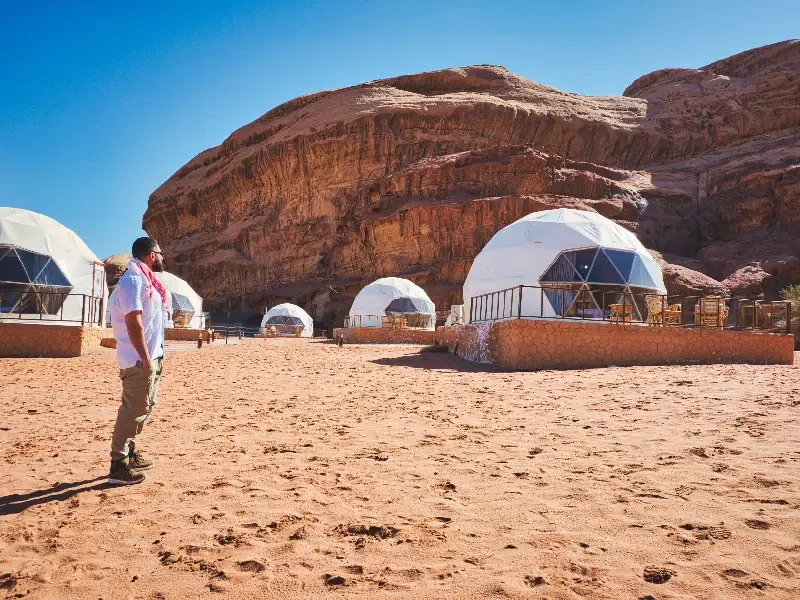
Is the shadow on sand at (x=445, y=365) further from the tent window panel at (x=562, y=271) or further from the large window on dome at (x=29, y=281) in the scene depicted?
the large window on dome at (x=29, y=281)

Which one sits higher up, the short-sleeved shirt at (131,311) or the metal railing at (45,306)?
the metal railing at (45,306)

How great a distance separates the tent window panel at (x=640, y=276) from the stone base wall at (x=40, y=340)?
52.4ft

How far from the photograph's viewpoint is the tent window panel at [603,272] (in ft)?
51.3

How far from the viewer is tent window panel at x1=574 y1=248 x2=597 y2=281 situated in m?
15.7

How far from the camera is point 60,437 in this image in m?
5.42

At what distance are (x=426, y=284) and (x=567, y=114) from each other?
28.8 meters

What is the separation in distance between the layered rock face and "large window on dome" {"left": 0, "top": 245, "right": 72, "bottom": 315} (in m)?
27.4

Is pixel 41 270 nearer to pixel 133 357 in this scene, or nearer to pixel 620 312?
pixel 133 357

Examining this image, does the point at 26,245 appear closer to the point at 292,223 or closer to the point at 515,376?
the point at 515,376

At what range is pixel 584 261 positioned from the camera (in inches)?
623

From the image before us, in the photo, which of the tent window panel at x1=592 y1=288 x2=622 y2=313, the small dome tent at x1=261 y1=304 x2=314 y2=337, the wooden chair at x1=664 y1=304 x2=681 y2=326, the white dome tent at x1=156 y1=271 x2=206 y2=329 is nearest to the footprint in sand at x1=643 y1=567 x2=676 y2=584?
the wooden chair at x1=664 y1=304 x2=681 y2=326

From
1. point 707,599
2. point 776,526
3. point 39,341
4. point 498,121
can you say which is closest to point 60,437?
point 707,599

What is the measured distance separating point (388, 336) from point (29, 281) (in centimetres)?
1582

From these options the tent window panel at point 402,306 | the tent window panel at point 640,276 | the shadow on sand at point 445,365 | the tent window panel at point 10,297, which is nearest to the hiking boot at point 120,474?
the shadow on sand at point 445,365
